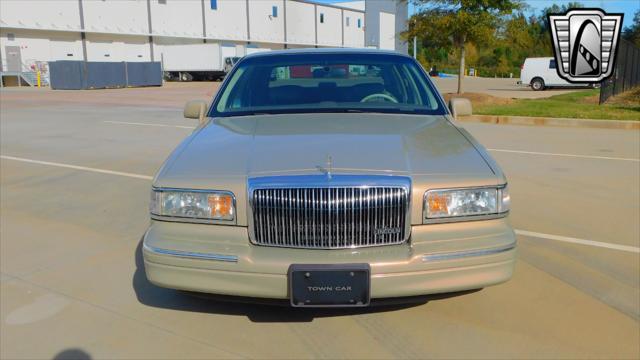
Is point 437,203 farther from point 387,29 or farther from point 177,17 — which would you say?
point 387,29

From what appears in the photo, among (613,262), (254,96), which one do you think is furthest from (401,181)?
(613,262)

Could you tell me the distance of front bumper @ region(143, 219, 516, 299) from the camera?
2814mm

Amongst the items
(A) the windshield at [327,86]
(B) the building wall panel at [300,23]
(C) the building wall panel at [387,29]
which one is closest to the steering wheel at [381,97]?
(A) the windshield at [327,86]

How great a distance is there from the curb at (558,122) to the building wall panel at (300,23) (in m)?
55.8

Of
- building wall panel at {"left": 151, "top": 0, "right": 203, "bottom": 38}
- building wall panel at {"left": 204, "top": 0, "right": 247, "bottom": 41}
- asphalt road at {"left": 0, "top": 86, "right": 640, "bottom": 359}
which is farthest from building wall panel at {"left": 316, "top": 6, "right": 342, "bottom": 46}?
asphalt road at {"left": 0, "top": 86, "right": 640, "bottom": 359}

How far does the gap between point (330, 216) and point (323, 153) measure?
418mm

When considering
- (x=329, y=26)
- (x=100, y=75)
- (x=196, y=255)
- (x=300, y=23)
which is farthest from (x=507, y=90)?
(x=329, y=26)

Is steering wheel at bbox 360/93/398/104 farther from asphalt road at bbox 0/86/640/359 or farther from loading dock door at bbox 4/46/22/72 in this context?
loading dock door at bbox 4/46/22/72

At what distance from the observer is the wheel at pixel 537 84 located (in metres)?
33.3

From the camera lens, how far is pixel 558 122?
1371 centimetres

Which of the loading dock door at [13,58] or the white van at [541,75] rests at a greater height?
the loading dock door at [13,58]

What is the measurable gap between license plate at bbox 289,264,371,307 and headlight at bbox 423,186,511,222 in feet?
1.52

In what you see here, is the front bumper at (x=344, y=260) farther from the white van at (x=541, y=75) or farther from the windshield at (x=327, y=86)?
the white van at (x=541, y=75)

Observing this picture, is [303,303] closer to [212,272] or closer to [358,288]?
[358,288]
